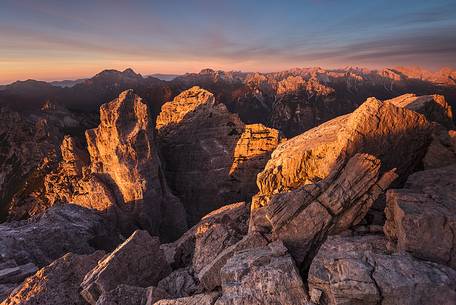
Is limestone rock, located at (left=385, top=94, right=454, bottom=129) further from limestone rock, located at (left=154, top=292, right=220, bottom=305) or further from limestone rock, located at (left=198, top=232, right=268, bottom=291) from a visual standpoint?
limestone rock, located at (left=154, top=292, right=220, bottom=305)

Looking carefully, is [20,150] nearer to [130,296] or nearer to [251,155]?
[251,155]

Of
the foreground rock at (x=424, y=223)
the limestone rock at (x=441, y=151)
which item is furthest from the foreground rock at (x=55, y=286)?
the limestone rock at (x=441, y=151)

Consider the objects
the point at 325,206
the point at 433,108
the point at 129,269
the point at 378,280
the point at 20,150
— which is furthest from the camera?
the point at 20,150

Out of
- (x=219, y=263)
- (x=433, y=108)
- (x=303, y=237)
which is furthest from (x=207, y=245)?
(x=433, y=108)

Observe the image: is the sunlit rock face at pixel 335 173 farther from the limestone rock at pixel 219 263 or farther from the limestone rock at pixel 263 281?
the limestone rock at pixel 263 281

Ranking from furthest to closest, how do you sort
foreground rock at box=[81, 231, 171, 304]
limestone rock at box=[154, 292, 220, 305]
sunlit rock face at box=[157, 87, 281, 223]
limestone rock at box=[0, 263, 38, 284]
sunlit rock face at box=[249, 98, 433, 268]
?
sunlit rock face at box=[157, 87, 281, 223], limestone rock at box=[0, 263, 38, 284], foreground rock at box=[81, 231, 171, 304], sunlit rock face at box=[249, 98, 433, 268], limestone rock at box=[154, 292, 220, 305]

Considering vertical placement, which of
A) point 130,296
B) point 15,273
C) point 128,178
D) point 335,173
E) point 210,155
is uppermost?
point 335,173

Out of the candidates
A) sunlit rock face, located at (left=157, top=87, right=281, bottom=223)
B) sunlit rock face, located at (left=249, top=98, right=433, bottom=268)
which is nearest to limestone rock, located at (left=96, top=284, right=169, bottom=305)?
sunlit rock face, located at (left=249, top=98, right=433, bottom=268)
